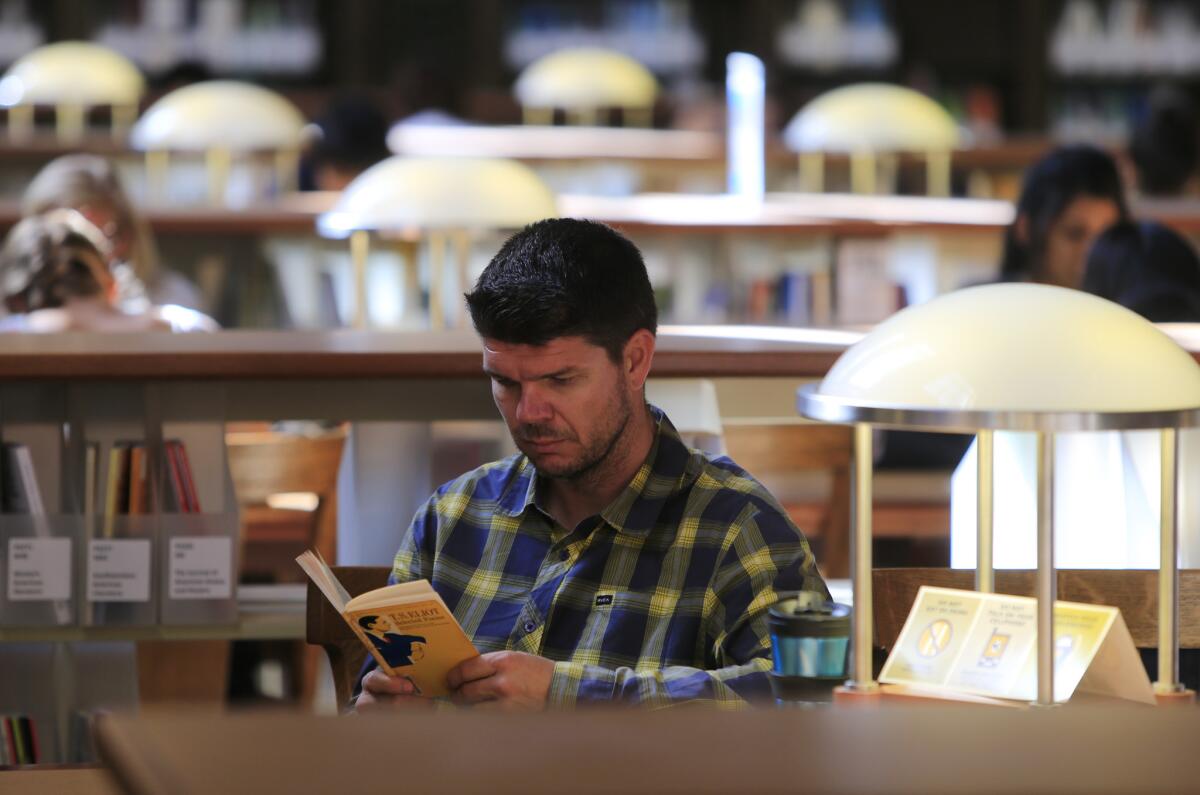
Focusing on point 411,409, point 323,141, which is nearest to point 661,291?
point 323,141

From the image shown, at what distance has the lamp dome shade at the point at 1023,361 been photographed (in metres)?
1.35

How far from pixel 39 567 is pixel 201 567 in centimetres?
22

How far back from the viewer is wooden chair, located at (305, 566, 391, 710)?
75.6 inches

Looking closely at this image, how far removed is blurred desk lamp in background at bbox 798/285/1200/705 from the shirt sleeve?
0.21m

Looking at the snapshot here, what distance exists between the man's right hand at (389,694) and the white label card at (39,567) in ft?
2.87

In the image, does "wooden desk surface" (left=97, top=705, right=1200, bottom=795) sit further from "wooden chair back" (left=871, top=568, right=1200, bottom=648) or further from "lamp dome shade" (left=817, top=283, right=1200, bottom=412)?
"wooden chair back" (left=871, top=568, right=1200, bottom=648)

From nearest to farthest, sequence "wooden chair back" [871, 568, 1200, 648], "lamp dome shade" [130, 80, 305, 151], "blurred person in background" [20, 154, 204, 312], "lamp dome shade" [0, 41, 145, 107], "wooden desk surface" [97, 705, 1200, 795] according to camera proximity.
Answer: "wooden desk surface" [97, 705, 1200, 795], "wooden chair back" [871, 568, 1200, 648], "blurred person in background" [20, 154, 204, 312], "lamp dome shade" [130, 80, 305, 151], "lamp dome shade" [0, 41, 145, 107]

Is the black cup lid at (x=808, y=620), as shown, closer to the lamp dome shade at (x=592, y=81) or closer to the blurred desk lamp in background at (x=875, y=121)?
the blurred desk lamp in background at (x=875, y=121)

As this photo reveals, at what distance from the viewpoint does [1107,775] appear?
54 centimetres

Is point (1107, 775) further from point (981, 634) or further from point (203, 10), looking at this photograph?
point (203, 10)

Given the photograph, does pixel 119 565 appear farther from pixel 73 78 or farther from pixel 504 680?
pixel 73 78

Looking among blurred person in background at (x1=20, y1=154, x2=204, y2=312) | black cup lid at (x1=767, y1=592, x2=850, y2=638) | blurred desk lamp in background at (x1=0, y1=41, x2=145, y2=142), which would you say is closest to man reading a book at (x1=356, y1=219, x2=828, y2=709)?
black cup lid at (x1=767, y1=592, x2=850, y2=638)

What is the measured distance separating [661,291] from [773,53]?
4.30 metres

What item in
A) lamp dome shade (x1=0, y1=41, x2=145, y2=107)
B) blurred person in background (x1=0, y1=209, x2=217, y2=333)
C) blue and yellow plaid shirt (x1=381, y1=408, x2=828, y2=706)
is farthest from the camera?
lamp dome shade (x1=0, y1=41, x2=145, y2=107)
